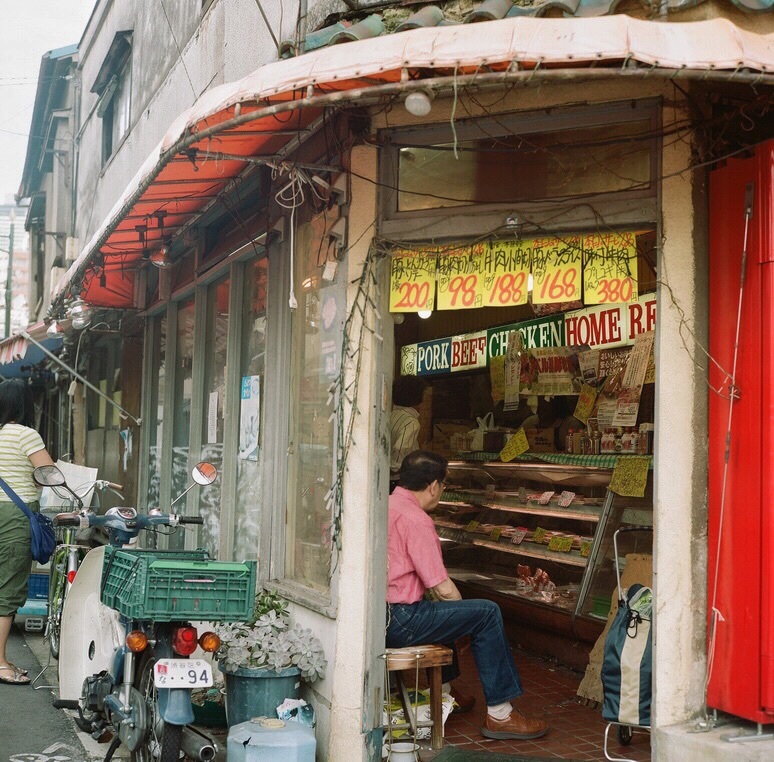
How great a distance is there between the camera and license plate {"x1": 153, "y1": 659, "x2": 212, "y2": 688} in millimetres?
4836

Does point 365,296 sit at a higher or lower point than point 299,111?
lower

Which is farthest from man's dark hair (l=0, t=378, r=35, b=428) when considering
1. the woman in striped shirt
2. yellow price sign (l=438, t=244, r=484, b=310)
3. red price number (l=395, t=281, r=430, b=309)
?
yellow price sign (l=438, t=244, r=484, b=310)

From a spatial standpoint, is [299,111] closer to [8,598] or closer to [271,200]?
[271,200]

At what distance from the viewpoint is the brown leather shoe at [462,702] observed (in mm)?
6617

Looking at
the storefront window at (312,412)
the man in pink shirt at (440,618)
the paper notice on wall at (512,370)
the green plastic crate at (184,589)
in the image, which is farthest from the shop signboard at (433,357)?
the green plastic crate at (184,589)

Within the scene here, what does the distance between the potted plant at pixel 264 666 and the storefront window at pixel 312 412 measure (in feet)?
1.39

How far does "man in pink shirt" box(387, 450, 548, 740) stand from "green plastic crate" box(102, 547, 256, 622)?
3.91ft

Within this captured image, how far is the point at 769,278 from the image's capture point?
4547 millimetres

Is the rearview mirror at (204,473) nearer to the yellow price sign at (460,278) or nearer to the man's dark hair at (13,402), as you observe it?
the yellow price sign at (460,278)

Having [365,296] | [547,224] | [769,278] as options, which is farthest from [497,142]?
[769,278]

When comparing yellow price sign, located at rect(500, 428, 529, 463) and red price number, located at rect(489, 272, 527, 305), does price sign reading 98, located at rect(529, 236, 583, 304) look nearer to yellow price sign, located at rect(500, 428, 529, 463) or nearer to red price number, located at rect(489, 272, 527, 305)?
red price number, located at rect(489, 272, 527, 305)

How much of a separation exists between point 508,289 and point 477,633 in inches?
88.7

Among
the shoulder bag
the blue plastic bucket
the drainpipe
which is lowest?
the blue plastic bucket

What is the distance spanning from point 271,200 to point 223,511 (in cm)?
282
